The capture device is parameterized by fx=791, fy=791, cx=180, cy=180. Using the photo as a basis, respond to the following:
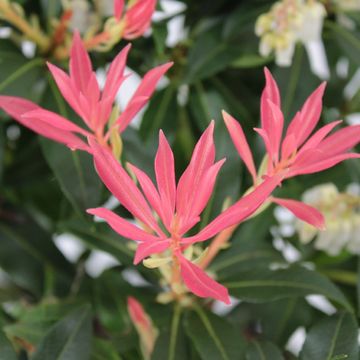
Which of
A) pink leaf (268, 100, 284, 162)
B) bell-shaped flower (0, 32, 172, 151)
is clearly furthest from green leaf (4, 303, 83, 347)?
pink leaf (268, 100, 284, 162)

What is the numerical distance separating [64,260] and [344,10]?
1.53ft

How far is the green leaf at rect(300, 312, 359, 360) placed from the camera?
0.71 m

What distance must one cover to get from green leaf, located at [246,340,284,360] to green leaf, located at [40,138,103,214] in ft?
0.66

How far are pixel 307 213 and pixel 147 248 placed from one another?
16 centimetres

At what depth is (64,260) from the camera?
1.00 meters

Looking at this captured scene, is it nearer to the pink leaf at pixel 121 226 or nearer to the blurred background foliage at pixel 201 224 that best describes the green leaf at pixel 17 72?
the blurred background foliage at pixel 201 224

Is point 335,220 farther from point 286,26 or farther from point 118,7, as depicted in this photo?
point 118,7

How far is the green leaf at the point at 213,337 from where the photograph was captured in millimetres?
747

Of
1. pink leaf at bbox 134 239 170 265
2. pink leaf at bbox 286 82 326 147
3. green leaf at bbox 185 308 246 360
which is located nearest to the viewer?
pink leaf at bbox 134 239 170 265

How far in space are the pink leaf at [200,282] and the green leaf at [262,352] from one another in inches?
7.2

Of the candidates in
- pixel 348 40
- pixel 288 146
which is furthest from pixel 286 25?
pixel 288 146

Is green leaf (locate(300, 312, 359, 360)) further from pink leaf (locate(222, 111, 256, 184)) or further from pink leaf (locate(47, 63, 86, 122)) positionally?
pink leaf (locate(47, 63, 86, 122))

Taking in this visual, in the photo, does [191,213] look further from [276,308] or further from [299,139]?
[276,308]

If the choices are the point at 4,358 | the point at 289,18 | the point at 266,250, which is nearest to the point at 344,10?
the point at 289,18
